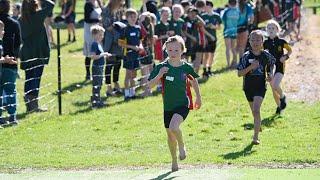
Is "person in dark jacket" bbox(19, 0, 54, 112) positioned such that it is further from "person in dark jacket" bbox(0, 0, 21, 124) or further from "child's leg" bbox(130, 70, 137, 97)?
"child's leg" bbox(130, 70, 137, 97)

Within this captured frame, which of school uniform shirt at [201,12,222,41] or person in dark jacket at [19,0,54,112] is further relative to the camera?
school uniform shirt at [201,12,222,41]

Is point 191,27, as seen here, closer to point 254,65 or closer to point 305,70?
point 305,70

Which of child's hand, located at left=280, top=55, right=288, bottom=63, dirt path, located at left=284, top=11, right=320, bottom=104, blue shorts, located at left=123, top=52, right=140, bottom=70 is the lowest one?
dirt path, located at left=284, top=11, right=320, bottom=104

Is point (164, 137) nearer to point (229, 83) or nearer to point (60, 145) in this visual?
point (60, 145)

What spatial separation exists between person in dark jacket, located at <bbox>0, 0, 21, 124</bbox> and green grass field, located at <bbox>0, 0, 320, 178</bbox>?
0.42 meters

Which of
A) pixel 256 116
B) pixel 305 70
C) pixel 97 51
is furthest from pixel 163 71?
pixel 305 70

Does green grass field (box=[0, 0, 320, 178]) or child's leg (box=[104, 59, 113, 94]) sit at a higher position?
child's leg (box=[104, 59, 113, 94])

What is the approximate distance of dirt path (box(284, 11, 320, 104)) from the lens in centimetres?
1732

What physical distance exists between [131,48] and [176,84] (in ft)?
22.0

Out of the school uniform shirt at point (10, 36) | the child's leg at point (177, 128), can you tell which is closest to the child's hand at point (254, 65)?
the child's leg at point (177, 128)

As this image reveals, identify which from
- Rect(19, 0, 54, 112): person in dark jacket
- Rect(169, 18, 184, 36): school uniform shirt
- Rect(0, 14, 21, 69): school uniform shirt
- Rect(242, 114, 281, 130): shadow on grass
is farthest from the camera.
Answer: Rect(169, 18, 184, 36): school uniform shirt

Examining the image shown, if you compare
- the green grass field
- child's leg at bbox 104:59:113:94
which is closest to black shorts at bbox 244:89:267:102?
the green grass field

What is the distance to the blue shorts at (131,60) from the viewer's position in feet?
55.7

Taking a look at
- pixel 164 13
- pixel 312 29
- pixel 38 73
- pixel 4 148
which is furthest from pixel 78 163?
pixel 312 29
